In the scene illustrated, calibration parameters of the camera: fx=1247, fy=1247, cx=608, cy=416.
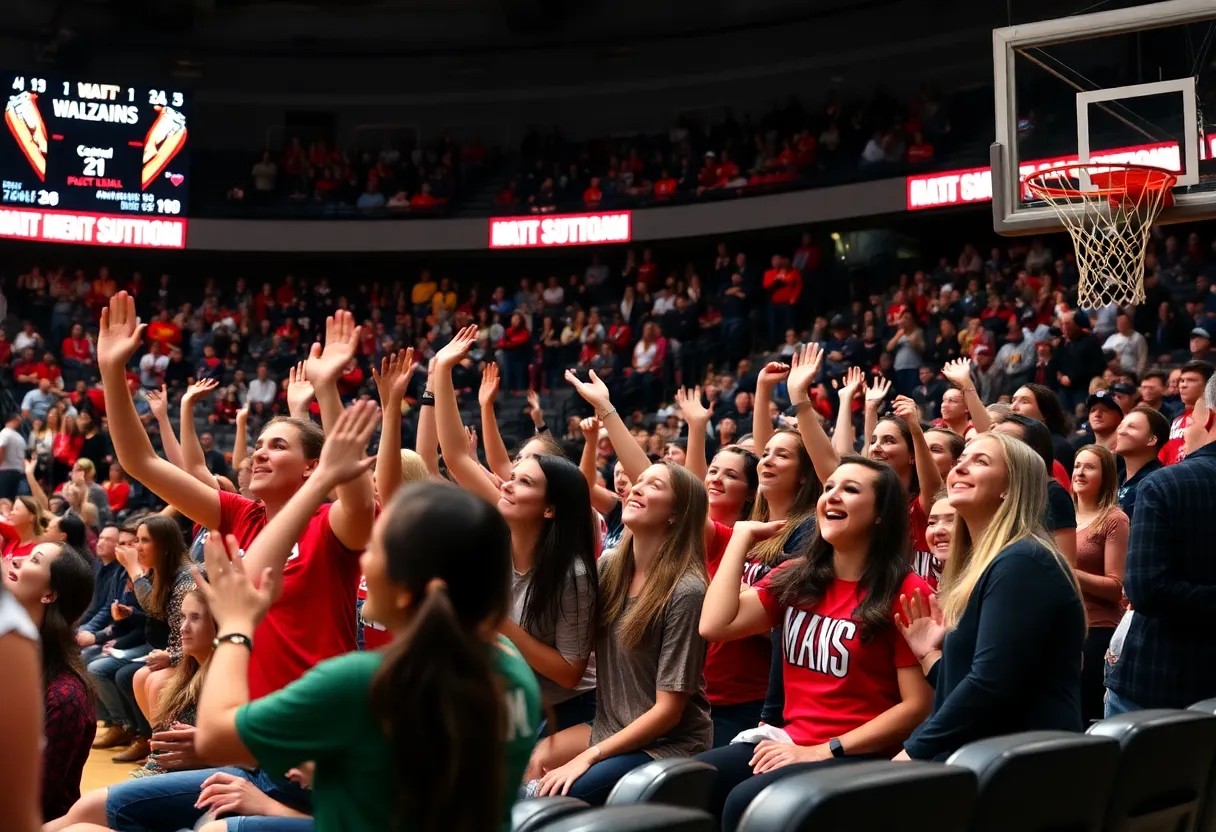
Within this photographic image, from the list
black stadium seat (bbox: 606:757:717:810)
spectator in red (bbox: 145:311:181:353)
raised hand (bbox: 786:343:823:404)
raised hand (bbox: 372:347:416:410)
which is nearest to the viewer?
black stadium seat (bbox: 606:757:717:810)

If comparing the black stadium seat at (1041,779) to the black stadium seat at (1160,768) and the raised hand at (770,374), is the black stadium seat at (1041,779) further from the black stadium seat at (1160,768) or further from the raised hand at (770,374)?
the raised hand at (770,374)

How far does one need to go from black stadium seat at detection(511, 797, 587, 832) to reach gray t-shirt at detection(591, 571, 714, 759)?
60.0 inches

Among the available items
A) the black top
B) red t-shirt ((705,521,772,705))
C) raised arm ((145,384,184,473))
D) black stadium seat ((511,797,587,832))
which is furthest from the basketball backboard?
black stadium seat ((511,797,587,832))

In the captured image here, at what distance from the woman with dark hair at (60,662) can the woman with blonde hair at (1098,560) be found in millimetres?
3213

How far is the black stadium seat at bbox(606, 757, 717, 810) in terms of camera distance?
2.09m

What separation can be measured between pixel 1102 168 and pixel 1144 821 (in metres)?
5.38

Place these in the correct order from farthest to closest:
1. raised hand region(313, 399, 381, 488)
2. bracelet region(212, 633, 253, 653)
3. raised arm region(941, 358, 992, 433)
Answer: raised arm region(941, 358, 992, 433) → raised hand region(313, 399, 381, 488) → bracelet region(212, 633, 253, 653)

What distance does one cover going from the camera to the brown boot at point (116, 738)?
7.34m

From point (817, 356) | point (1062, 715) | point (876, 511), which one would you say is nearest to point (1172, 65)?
point (817, 356)

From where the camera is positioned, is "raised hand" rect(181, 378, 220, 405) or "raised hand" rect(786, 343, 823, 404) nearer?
"raised hand" rect(181, 378, 220, 405)

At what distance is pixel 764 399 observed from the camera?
5129 mm

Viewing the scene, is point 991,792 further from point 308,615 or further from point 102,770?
point 102,770

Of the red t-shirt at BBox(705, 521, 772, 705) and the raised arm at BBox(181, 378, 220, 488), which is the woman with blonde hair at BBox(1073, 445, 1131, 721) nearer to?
the red t-shirt at BBox(705, 521, 772, 705)

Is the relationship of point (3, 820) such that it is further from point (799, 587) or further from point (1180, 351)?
point (1180, 351)
